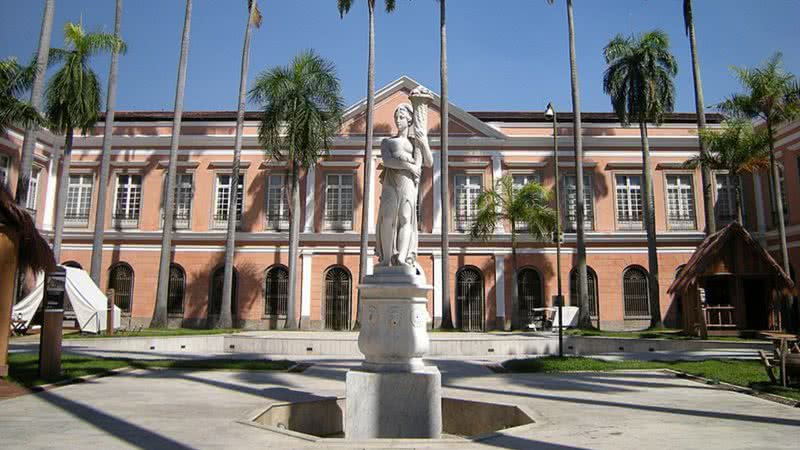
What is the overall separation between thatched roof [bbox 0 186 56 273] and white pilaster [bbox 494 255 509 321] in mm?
20876

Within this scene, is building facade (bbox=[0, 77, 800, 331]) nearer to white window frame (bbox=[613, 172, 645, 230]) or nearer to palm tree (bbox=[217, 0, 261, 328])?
white window frame (bbox=[613, 172, 645, 230])

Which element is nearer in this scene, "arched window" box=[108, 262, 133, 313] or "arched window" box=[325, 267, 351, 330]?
"arched window" box=[325, 267, 351, 330]

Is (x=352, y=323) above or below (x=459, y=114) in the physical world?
below

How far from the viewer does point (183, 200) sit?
2906 cm

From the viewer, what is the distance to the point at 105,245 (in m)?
28.5

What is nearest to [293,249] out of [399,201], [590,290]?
[590,290]

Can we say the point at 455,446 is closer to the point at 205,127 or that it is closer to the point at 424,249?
the point at 424,249

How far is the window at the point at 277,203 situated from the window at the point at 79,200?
29.1 feet

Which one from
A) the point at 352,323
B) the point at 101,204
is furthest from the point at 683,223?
the point at 101,204

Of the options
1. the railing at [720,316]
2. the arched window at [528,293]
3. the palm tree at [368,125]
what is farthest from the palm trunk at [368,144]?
the railing at [720,316]

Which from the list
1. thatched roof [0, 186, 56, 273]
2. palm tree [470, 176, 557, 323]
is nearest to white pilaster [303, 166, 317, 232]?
palm tree [470, 176, 557, 323]

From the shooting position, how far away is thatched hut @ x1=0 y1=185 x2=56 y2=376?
8773 millimetres

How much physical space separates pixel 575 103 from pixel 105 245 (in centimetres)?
2281

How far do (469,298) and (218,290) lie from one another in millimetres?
11949
